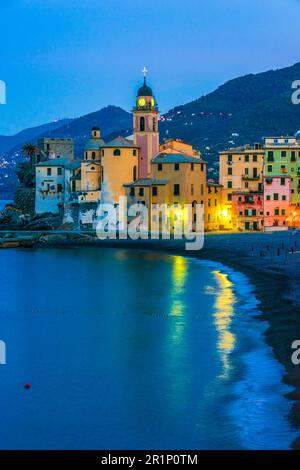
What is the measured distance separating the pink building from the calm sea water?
41118 millimetres

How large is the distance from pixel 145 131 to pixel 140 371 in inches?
2935

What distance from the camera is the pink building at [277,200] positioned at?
329 ft

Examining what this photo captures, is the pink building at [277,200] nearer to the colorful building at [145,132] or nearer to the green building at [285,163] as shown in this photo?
the green building at [285,163]

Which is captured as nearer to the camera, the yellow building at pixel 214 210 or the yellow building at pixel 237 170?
the yellow building at pixel 214 210

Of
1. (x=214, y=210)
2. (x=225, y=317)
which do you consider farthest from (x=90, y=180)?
(x=225, y=317)

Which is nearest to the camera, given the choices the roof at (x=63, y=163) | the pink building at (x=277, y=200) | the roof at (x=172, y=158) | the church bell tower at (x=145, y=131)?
the pink building at (x=277, y=200)

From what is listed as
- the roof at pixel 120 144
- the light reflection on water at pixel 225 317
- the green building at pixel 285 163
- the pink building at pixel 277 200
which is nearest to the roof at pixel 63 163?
the roof at pixel 120 144

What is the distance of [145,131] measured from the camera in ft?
343

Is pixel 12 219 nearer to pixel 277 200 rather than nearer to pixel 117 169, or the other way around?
pixel 117 169

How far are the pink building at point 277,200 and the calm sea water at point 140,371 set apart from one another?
135 ft

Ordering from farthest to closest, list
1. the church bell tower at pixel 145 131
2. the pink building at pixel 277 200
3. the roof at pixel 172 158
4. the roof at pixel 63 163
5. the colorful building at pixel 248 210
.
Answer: the roof at pixel 63 163
the church bell tower at pixel 145 131
the colorful building at pixel 248 210
the roof at pixel 172 158
the pink building at pixel 277 200

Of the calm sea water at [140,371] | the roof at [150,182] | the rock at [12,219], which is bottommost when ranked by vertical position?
the calm sea water at [140,371]

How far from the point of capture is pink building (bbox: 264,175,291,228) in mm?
100188

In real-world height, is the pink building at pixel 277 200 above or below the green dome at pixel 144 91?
below
